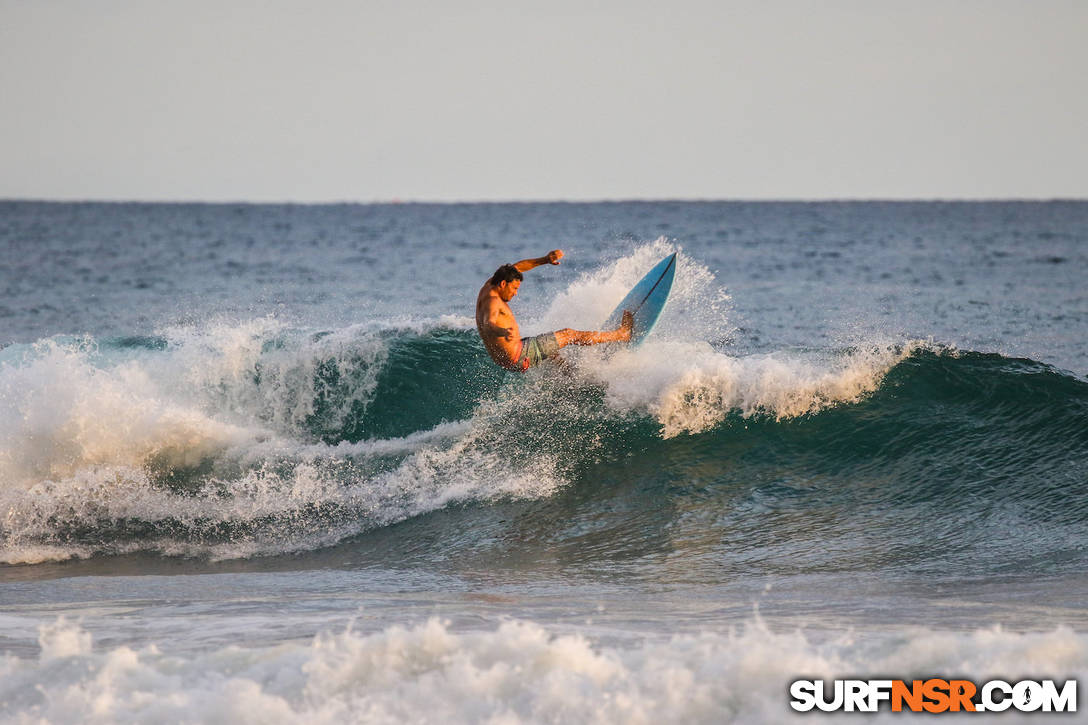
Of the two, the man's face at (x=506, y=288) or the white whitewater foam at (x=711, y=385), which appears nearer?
the man's face at (x=506, y=288)

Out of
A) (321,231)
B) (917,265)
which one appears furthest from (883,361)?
(321,231)

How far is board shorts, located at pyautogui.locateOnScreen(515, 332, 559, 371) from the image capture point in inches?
343

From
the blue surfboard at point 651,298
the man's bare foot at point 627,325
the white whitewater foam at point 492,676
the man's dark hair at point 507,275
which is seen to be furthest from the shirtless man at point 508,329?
the white whitewater foam at point 492,676

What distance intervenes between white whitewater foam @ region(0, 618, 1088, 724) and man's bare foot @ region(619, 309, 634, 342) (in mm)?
5417

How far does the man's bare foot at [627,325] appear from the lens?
979 centimetres

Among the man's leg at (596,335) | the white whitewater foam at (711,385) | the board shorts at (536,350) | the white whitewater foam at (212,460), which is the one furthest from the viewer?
the white whitewater foam at (711,385)

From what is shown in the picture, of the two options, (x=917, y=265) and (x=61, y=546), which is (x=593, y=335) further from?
(x=917, y=265)

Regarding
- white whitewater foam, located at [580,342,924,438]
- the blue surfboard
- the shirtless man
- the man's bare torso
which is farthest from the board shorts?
the blue surfboard

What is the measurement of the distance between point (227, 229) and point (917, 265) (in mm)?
43370

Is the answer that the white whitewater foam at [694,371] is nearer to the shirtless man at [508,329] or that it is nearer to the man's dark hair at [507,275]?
the shirtless man at [508,329]

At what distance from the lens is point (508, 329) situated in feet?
27.5

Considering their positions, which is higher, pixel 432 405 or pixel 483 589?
pixel 432 405

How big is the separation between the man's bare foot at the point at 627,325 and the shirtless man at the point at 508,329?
37.8 inches

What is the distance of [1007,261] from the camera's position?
107 ft
